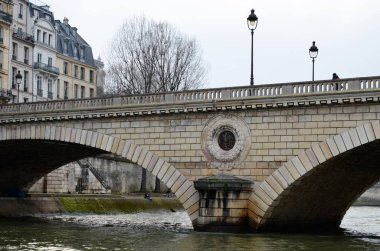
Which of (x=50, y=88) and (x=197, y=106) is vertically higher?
(x=50, y=88)

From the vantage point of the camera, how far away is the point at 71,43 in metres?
89.6

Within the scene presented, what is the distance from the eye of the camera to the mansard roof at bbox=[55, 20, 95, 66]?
87250 millimetres

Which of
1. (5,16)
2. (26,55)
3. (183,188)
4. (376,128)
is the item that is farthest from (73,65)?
(376,128)

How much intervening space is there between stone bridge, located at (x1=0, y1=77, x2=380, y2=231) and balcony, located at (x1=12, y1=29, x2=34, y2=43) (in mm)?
Result: 32124

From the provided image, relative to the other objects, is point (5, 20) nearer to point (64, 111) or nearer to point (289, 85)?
point (64, 111)

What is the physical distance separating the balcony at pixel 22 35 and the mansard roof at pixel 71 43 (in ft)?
25.0

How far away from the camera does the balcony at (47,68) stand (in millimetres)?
79938

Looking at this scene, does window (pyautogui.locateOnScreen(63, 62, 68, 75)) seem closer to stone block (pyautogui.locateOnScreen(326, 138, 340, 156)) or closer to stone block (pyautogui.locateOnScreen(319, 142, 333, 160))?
stone block (pyautogui.locateOnScreen(319, 142, 333, 160))

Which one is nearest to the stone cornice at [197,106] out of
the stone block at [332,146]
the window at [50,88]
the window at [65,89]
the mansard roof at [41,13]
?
the stone block at [332,146]

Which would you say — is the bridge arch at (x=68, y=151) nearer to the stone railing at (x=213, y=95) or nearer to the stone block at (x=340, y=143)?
the stone railing at (x=213, y=95)

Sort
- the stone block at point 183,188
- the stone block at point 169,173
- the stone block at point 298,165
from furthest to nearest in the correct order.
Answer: the stone block at point 169,173 → the stone block at point 183,188 → the stone block at point 298,165

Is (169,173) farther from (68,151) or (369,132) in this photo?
(68,151)

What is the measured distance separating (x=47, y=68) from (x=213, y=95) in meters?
46.2

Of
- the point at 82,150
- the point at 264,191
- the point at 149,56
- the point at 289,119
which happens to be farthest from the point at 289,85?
the point at 149,56
